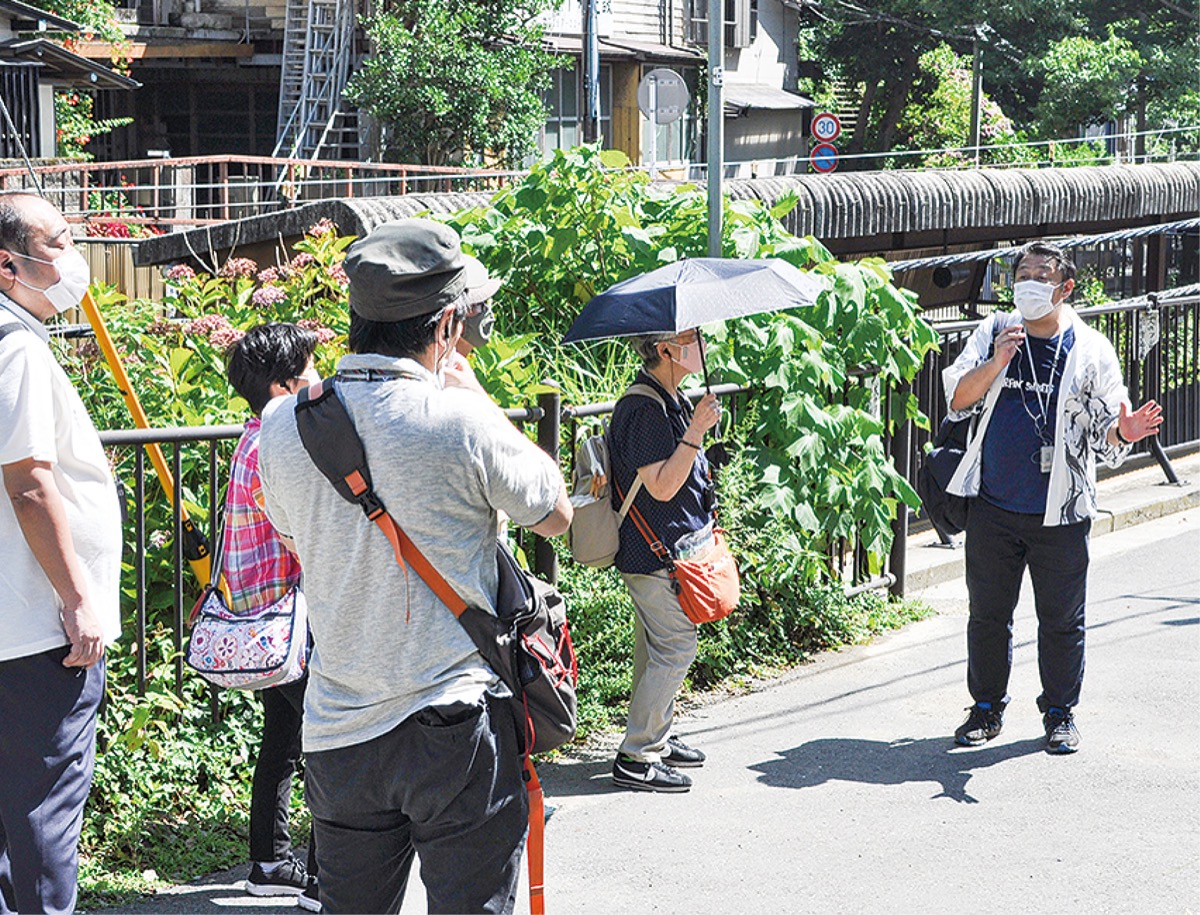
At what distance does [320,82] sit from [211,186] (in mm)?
Answer: 9592

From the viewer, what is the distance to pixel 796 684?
6660mm

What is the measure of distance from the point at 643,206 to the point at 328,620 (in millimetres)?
4737

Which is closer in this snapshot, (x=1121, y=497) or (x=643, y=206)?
(x=643, y=206)

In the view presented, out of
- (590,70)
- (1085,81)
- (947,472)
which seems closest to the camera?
(947,472)

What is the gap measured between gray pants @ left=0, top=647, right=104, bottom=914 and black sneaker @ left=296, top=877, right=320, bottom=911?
0.87 metres

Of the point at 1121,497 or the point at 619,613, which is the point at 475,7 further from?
the point at 619,613

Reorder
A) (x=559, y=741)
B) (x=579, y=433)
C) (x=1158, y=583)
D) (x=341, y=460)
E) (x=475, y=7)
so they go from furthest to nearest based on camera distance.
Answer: (x=475, y=7)
(x=1158, y=583)
(x=579, y=433)
(x=559, y=741)
(x=341, y=460)

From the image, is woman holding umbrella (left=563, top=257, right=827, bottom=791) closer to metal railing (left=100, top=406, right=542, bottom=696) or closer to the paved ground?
the paved ground

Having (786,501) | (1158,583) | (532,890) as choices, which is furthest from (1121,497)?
(532,890)

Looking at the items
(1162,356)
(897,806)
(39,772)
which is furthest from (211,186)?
(39,772)

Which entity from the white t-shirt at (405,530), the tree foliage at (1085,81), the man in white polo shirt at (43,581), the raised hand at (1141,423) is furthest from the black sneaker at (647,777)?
the tree foliage at (1085,81)

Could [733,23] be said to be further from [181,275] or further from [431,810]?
[431,810]

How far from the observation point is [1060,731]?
5.71m

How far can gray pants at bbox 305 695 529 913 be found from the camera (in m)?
2.91
